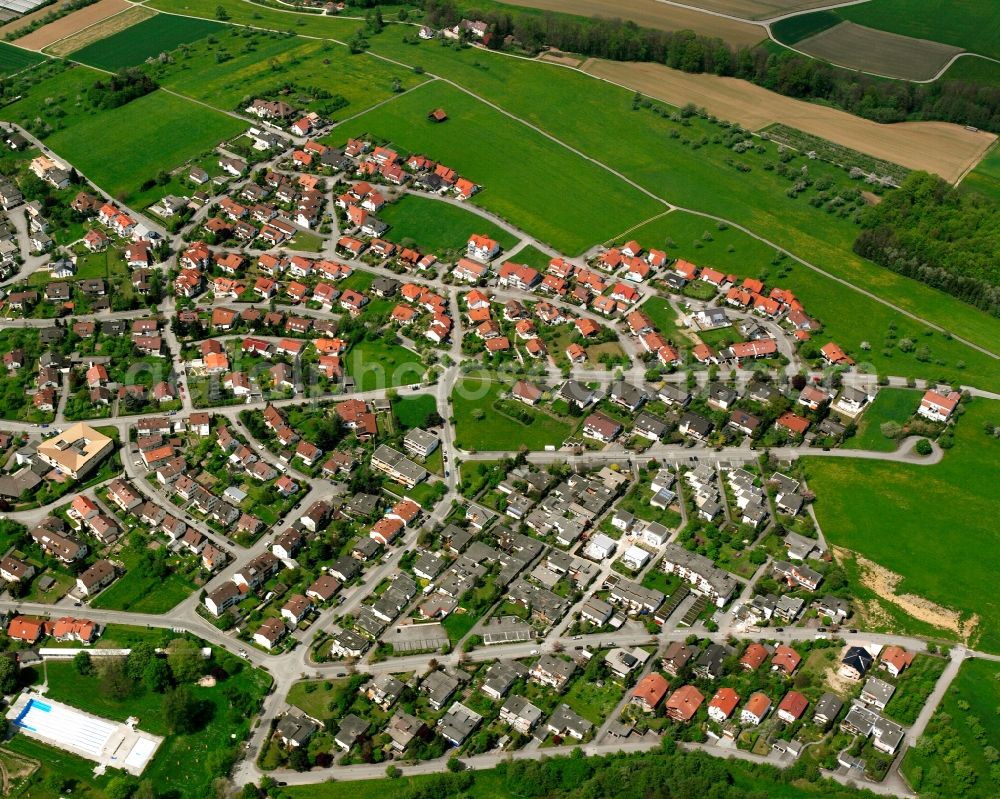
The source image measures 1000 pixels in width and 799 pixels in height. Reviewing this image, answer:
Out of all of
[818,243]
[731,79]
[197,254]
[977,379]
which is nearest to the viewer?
[977,379]

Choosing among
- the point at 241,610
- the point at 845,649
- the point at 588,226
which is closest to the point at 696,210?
the point at 588,226

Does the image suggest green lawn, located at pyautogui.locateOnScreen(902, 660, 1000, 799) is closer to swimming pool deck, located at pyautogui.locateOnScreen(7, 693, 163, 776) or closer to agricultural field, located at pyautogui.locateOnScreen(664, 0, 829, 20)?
swimming pool deck, located at pyautogui.locateOnScreen(7, 693, 163, 776)

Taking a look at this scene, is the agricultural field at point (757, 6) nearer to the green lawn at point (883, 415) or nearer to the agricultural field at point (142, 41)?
the agricultural field at point (142, 41)

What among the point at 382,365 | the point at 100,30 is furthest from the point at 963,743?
the point at 100,30

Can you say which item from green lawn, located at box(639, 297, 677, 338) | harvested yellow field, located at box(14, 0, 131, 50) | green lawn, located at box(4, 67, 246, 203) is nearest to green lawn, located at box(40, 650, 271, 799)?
green lawn, located at box(639, 297, 677, 338)

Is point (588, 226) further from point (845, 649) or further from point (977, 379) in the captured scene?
point (845, 649)

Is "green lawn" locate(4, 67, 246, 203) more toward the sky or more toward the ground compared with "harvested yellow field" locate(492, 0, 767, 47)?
more toward the ground
